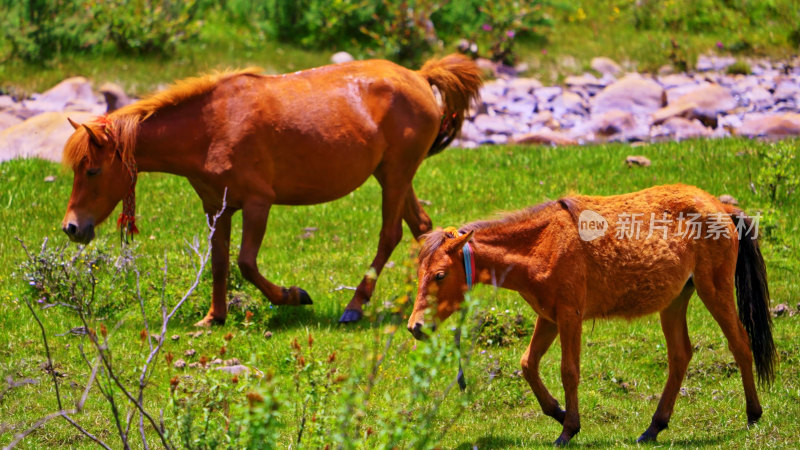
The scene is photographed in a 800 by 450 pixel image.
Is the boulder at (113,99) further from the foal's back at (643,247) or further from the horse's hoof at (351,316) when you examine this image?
the foal's back at (643,247)

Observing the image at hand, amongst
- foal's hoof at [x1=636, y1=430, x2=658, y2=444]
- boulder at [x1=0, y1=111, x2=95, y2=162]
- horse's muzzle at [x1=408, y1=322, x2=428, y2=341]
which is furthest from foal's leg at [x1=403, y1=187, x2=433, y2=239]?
boulder at [x1=0, y1=111, x2=95, y2=162]

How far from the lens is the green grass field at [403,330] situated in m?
7.23

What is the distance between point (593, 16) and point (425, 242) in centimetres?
1834

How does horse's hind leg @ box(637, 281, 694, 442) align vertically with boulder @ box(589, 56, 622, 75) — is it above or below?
above

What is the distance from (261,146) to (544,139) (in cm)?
776

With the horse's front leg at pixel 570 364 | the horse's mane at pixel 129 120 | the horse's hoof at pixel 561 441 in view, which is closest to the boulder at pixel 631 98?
the horse's mane at pixel 129 120

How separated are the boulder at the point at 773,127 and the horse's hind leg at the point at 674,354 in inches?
343

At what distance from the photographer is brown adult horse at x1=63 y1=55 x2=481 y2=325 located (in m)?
9.25

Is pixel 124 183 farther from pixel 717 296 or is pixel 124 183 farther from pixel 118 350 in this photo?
pixel 717 296

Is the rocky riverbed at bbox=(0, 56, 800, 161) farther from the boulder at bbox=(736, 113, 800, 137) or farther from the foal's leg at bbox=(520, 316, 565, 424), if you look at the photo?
the foal's leg at bbox=(520, 316, 565, 424)

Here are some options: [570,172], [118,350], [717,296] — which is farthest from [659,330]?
[118,350]

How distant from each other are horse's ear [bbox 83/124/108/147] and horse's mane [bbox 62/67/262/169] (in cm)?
5

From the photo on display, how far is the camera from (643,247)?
7.30 m

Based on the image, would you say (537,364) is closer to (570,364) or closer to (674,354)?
(570,364)
